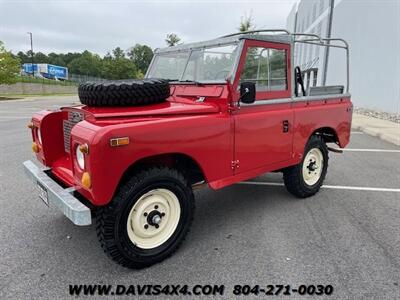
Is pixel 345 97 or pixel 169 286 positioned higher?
pixel 345 97

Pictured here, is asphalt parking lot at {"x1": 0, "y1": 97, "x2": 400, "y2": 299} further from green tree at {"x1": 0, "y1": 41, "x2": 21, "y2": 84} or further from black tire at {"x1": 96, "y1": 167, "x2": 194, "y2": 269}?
green tree at {"x1": 0, "y1": 41, "x2": 21, "y2": 84}

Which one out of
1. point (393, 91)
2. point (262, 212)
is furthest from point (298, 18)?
point (262, 212)

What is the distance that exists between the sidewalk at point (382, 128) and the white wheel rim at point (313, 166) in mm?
5237

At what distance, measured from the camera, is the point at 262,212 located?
450 cm

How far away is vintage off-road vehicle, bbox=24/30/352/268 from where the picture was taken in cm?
289

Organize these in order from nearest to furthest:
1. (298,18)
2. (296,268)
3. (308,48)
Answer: (296,268), (308,48), (298,18)

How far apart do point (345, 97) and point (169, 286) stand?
4042 mm

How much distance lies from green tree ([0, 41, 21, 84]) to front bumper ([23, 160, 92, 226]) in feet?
111

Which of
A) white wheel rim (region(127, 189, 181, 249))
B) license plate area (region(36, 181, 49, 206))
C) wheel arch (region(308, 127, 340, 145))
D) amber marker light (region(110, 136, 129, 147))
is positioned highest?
amber marker light (region(110, 136, 129, 147))

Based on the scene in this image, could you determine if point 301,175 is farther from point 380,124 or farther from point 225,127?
point 380,124

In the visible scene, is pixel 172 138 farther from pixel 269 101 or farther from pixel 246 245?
pixel 269 101

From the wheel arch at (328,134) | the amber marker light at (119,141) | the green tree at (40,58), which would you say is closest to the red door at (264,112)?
the wheel arch at (328,134)

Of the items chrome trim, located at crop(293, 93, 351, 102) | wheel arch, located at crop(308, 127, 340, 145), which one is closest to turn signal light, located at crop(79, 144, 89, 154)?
chrome trim, located at crop(293, 93, 351, 102)

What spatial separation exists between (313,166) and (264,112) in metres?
1.58
